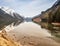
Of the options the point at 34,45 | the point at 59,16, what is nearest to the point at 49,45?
the point at 34,45

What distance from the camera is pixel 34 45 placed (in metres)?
23.6

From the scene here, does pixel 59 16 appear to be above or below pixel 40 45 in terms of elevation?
above

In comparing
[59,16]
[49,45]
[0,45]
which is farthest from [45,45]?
[59,16]

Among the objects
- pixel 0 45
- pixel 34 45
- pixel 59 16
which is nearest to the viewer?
pixel 0 45

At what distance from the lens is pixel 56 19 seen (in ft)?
358

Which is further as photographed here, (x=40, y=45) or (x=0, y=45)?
(x=40, y=45)

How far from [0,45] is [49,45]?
12.1 meters

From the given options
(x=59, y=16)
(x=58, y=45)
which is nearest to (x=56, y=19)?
(x=59, y=16)

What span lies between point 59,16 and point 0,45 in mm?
93829

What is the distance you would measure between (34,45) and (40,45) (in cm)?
86

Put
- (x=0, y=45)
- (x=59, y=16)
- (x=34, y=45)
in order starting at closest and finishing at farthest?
1. (x=0, y=45)
2. (x=34, y=45)
3. (x=59, y=16)

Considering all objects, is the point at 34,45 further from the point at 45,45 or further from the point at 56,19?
the point at 56,19

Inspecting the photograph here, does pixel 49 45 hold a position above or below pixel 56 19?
below

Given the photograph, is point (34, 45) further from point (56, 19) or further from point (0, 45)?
point (56, 19)
